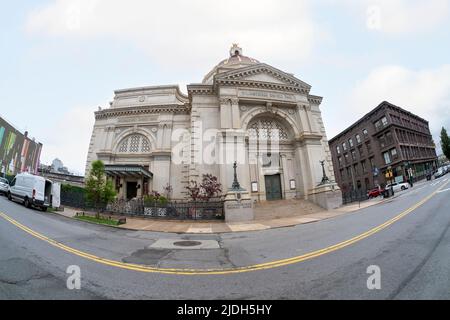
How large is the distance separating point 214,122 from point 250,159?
21.0 feet

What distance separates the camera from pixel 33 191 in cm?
1573

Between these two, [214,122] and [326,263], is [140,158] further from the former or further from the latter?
[326,263]

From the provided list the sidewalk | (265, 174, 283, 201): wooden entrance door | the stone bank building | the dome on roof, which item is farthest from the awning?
the dome on roof

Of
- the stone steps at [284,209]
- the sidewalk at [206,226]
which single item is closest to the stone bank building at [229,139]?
the stone steps at [284,209]

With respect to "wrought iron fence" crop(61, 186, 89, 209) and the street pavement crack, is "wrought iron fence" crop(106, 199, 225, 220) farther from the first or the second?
the street pavement crack

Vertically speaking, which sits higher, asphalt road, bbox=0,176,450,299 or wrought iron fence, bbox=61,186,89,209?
wrought iron fence, bbox=61,186,89,209

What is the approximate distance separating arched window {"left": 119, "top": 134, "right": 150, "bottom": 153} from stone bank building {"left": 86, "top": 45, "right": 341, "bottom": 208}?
0.14m

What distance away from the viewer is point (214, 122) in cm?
2417

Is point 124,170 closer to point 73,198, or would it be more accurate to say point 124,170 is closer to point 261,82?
point 73,198

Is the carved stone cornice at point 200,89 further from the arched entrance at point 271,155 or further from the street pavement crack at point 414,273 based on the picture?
the street pavement crack at point 414,273

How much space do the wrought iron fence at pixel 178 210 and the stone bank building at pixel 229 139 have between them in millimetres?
3621

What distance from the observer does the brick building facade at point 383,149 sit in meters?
41.0

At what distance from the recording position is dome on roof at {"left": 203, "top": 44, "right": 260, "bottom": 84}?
1293 inches

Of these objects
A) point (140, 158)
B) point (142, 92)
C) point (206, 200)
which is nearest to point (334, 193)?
point (206, 200)
